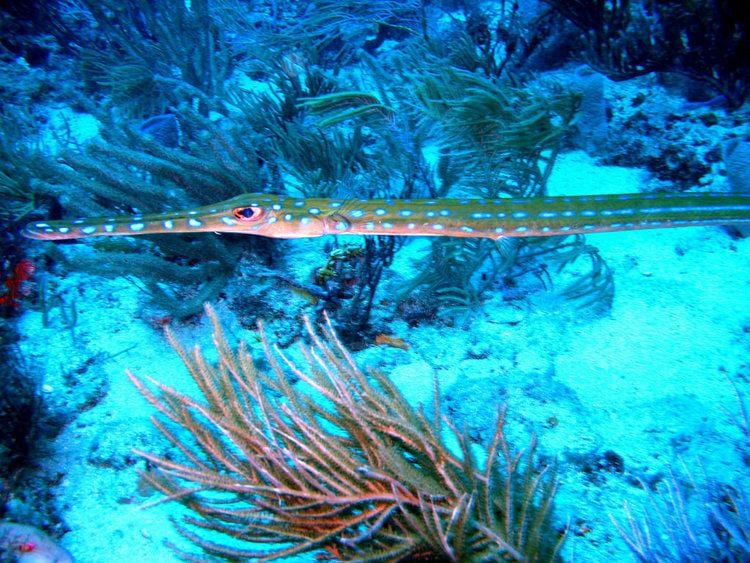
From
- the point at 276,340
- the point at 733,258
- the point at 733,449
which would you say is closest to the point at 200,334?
the point at 276,340

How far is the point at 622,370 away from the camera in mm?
4379

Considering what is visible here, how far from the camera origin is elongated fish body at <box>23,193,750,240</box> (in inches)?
152

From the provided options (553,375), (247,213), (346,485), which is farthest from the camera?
(553,375)

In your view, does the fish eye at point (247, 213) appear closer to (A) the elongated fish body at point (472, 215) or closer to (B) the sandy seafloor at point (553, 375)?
(A) the elongated fish body at point (472, 215)

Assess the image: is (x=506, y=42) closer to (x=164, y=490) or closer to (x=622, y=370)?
(x=622, y=370)

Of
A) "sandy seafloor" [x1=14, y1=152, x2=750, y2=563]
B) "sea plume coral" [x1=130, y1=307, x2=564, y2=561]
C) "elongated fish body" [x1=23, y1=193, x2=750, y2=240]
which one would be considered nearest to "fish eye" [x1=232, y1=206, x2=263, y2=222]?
"elongated fish body" [x1=23, y1=193, x2=750, y2=240]

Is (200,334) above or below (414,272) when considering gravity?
below

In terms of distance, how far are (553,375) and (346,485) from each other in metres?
2.66

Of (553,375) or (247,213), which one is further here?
(553,375)

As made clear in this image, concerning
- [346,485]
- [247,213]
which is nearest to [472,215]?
[247,213]

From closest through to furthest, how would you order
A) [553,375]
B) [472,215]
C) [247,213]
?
[247,213], [472,215], [553,375]

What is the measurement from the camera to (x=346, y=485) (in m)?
2.45

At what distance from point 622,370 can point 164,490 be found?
3987 mm

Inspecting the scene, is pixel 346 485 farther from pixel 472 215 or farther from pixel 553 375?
pixel 553 375
